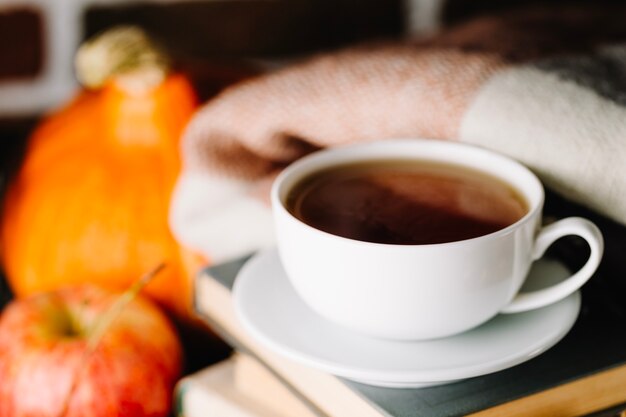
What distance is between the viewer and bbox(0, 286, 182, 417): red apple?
50 cm

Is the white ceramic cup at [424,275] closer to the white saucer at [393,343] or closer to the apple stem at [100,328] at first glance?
the white saucer at [393,343]

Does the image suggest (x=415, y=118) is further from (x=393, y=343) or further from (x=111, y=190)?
(x=111, y=190)

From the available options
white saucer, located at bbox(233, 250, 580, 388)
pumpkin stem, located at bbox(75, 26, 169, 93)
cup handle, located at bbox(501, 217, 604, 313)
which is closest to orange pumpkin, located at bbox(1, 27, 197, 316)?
pumpkin stem, located at bbox(75, 26, 169, 93)

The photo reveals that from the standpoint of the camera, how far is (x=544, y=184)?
480 millimetres

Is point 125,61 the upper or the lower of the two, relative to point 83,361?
upper

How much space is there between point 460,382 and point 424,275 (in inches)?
2.7

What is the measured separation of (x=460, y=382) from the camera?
1.42ft

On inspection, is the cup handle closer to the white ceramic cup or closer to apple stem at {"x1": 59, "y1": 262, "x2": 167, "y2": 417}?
the white ceramic cup

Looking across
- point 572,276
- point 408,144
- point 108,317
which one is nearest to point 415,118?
point 408,144

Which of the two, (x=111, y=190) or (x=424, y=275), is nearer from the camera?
(x=424, y=275)

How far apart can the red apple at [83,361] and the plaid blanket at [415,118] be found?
0.33 ft

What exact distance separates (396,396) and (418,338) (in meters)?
0.03

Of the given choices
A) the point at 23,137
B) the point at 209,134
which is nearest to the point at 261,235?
the point at 209,134

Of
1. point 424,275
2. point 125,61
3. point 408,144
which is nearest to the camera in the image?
point 424,275
